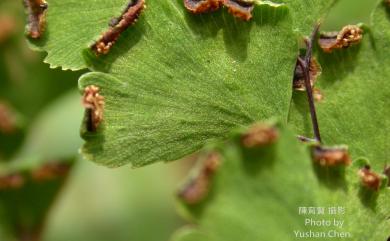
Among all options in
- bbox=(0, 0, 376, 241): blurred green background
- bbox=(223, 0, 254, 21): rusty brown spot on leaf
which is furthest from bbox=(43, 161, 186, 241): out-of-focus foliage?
bbox=(223, 0, 254, 21): rusty brown spot on leaf

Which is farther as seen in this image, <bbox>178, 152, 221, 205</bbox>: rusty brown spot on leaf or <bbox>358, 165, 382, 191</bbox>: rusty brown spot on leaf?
<bbox>358, 165, 382, 191</bbox>: rusty brown spot on leaf

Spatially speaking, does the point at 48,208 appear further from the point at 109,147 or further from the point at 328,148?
the point at 328,148

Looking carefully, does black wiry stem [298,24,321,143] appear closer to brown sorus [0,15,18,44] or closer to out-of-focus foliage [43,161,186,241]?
out-of-focus foliage [43,161,186,241]

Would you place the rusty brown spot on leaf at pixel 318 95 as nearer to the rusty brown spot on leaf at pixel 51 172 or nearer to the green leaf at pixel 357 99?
the green leaf at pixel 357 99

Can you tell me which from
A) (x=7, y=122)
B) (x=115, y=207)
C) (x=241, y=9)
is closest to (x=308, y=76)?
(x=241, y=9)

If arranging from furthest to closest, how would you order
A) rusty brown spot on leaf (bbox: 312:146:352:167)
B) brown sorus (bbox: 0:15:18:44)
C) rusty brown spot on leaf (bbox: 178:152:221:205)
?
brown sorus (bbox: 0:15:18:44) → rusty brown spot on leaf (bbox: 312:146:352:167) → rusty brown spot on leaf (bbox: 178:152:221:205)

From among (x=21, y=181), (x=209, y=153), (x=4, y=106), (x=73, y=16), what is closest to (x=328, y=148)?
(x=209, y=153)
